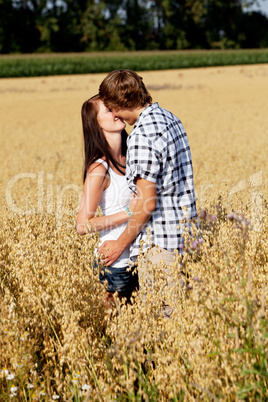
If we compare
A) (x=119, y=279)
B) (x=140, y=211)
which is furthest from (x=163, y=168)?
(x=119, y=279)

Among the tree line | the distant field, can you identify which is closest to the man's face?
the distant field

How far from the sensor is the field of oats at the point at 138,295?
204 centimetres

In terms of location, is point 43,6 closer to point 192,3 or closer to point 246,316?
point 192,3

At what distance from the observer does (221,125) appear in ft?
48.8

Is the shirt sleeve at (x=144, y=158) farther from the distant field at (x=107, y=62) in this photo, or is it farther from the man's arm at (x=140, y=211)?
the distant field at (x=107, y=62)

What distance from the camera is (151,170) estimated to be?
8.48 ft

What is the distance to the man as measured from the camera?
102 inches

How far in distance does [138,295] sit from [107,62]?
44.8 m

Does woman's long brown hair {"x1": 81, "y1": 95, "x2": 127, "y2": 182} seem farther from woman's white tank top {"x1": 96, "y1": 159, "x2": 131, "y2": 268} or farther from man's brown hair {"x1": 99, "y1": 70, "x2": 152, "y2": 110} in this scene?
man's brown hair {"x1": 99, "y1": 70, "x2": 152, "y2": 110}

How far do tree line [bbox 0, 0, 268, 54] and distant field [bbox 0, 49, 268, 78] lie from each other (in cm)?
2192

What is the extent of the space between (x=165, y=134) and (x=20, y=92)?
30.1 metres

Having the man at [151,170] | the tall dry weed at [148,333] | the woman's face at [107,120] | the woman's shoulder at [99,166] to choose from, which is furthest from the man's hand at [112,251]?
the woman's face at [107,120]

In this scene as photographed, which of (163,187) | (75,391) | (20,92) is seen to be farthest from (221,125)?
(20,92)

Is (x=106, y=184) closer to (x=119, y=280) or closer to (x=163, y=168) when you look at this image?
(x=163, y=168)
